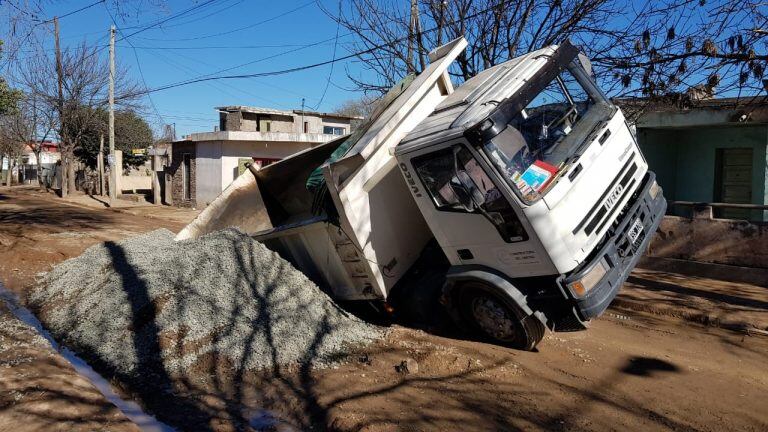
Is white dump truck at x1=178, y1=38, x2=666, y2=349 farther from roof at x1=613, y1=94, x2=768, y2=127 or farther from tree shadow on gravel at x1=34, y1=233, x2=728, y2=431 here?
roof at x1=613, y1=94, x2=768, y2=127

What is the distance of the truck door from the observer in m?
5.27

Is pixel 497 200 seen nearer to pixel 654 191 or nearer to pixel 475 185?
pixel 475 185

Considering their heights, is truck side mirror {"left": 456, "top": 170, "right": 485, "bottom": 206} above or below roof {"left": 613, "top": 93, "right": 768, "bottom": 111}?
below

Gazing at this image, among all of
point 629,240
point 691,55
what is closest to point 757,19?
point 691,55

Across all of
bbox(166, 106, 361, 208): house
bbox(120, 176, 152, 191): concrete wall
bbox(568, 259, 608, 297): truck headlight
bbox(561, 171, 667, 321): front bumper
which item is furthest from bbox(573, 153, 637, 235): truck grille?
bbox(120, 176, 152, 191): concrete wall

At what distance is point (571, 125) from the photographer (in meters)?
5.95

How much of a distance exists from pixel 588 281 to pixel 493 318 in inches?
43.1

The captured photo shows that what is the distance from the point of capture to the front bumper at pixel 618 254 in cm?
525

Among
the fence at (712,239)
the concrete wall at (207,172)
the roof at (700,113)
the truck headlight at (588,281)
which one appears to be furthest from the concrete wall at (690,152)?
the concrete wall at (207,172)

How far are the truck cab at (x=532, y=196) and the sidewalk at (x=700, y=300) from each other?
2.01 metres

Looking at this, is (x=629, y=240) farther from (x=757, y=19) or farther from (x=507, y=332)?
(x=757, y=19)

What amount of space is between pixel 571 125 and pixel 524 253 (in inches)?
59.4

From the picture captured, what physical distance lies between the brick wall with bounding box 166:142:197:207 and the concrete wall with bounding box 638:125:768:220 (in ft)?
60.5

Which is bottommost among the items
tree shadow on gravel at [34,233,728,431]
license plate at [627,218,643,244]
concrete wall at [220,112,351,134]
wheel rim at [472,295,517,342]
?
tree shadow on gravel at [34,233,728,431]
